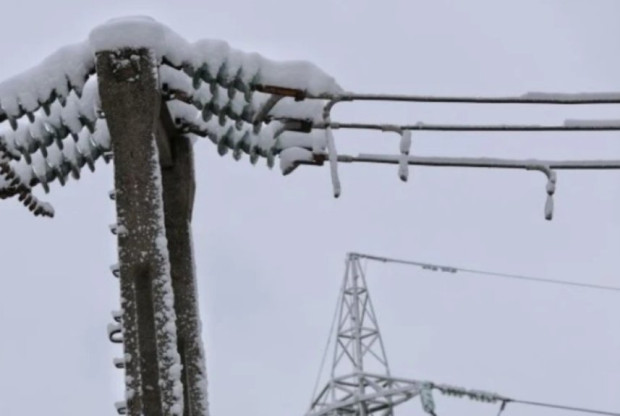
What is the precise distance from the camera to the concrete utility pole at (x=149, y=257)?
982 cm

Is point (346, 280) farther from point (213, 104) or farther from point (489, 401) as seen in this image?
point (213, 104)

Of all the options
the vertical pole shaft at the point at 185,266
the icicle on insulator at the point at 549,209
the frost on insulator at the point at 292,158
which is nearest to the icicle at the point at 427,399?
the vertical pole shaft at the point at 185,266

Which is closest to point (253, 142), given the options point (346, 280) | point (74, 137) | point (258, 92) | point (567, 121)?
point (258, 92)

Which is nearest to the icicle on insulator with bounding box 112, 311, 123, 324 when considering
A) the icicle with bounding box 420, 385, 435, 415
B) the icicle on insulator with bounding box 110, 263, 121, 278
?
the icicle on insulator with bounding box 110, 263, 121, 278

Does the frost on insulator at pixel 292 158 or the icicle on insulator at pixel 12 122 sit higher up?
the icicle on insulator at pixel 12 122

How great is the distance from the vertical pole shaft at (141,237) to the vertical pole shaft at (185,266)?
68 cm

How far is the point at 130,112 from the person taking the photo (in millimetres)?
10227

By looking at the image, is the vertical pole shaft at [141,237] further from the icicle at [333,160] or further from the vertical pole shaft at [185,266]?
the icicle at [333,160]

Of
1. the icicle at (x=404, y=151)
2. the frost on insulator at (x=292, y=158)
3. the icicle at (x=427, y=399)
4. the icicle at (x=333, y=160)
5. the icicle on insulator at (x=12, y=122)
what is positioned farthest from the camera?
the icicle at (x=427, y=399)

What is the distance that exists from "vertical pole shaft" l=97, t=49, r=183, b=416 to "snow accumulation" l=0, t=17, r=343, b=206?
0.56 ft

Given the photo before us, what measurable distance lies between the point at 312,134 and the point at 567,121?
60.2 inches

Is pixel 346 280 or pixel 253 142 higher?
pixel 346 280

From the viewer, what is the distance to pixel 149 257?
9.96 meters

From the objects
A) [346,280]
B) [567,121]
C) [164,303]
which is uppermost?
[346,280]
